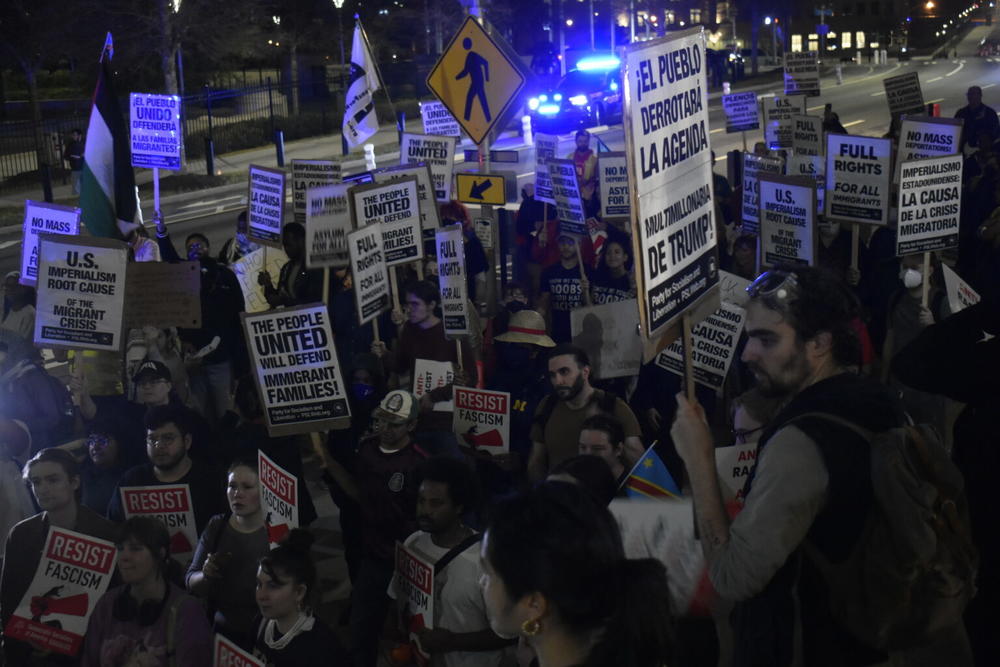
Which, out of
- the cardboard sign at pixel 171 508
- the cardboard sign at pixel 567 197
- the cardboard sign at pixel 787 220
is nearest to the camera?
the cardboard sign at pixel 171 508

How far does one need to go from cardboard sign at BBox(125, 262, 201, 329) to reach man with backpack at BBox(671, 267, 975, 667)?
5.79 m

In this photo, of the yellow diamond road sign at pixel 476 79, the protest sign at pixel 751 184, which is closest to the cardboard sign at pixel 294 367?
the yellow diamond road sign at pixel 476 79

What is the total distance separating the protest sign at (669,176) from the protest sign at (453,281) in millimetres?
4236

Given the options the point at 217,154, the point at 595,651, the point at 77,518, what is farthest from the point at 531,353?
the point at 217,154

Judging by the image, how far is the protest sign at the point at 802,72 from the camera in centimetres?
2108

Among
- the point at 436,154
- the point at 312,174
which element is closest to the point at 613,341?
the point at 312,174

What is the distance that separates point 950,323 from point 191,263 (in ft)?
19.2

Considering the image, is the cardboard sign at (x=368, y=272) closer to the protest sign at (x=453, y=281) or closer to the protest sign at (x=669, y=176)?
the protest sign at (x=453, y=281)

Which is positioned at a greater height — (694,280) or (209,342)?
(694,280)

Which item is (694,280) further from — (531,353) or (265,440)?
(531,353)

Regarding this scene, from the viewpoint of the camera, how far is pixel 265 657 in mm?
4805

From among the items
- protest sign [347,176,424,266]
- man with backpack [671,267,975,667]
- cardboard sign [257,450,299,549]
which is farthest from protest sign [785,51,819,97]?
man with backpack [671,267,975,667]

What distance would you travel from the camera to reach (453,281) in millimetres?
8516

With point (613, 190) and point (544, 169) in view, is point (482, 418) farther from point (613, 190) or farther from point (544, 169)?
point (544, 169)
